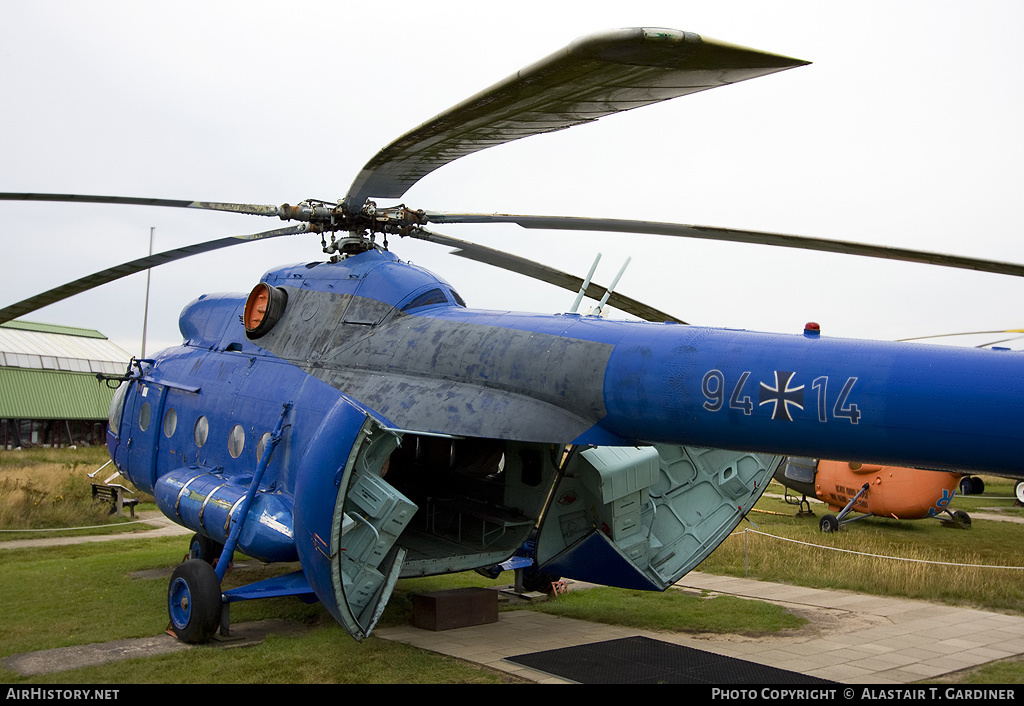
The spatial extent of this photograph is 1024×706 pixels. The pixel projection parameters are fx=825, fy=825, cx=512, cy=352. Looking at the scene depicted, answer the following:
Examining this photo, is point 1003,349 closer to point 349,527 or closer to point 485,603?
point 349,527

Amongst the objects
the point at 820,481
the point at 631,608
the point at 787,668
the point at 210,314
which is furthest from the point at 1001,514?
the point at 210,314

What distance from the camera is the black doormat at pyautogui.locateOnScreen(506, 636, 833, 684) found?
7.83 m

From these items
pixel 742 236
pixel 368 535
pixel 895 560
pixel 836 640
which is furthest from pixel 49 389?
pixel 742 236

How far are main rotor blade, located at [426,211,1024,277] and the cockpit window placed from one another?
1.06m

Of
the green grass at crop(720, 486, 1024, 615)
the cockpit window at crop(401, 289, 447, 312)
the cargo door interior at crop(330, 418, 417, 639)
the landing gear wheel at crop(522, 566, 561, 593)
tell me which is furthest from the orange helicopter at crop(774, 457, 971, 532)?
the cargo door interior at crop(330, 418, 417, 639)

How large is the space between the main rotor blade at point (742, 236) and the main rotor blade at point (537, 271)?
709mm

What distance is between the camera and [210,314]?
12125 mm

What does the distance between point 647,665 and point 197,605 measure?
4715 mm

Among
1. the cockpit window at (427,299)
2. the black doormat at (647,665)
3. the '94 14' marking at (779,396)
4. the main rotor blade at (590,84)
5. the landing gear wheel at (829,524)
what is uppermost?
the main rotor blade at (590,84)

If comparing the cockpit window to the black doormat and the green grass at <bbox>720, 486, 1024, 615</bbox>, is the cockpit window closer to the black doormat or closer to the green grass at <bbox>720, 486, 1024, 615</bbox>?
the black doormat

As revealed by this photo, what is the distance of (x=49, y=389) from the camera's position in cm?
4303

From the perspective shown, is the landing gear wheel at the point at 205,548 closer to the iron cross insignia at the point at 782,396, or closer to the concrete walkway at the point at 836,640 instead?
the concrete walkway at the point at 836,640

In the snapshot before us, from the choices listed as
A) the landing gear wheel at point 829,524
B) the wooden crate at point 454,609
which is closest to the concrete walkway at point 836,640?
the wooden crate at point 454,609

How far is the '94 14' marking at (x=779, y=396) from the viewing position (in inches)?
251
